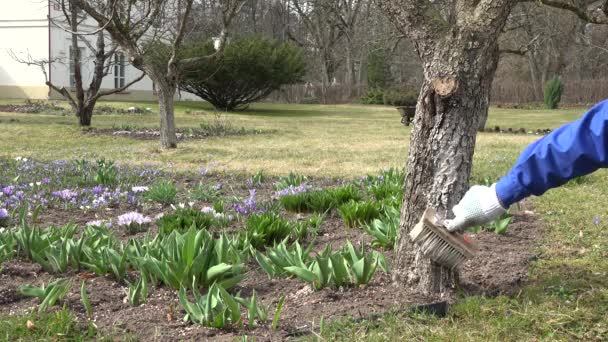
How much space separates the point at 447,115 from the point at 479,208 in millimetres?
933

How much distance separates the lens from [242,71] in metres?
25.5

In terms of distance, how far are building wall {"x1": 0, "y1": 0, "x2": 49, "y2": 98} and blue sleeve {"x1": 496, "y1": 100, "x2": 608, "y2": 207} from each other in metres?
33.3

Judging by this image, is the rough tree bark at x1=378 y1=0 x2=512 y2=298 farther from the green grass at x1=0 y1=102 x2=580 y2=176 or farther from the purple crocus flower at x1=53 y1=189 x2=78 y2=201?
the green grass at x1=0 y1=102 x2=580 y2=176

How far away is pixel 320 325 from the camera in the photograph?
2830 mm

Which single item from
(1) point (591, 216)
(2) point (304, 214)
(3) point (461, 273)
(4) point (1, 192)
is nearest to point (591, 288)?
(3) point (461, 273)

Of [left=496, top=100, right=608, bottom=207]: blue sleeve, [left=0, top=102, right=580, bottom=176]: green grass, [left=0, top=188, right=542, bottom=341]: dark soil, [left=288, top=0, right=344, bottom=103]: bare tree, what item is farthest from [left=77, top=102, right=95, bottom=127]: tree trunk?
[left=288, top=0, right=344, bottom=103]: bare tree

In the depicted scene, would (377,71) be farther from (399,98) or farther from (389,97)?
(399,98)

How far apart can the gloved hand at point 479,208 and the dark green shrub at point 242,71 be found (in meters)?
22.1

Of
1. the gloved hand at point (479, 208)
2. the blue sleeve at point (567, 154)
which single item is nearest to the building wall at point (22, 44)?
the gloved hand at point (479, 208)

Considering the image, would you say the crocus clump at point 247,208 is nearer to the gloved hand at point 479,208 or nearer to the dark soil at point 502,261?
the dark soil at point 502,261

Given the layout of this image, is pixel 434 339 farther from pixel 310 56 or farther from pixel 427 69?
pixel 310 56

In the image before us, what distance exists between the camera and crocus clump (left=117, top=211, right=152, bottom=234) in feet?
15.8

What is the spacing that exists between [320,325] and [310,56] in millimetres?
51315

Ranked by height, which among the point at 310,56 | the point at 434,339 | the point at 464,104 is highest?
the point at 310,56
